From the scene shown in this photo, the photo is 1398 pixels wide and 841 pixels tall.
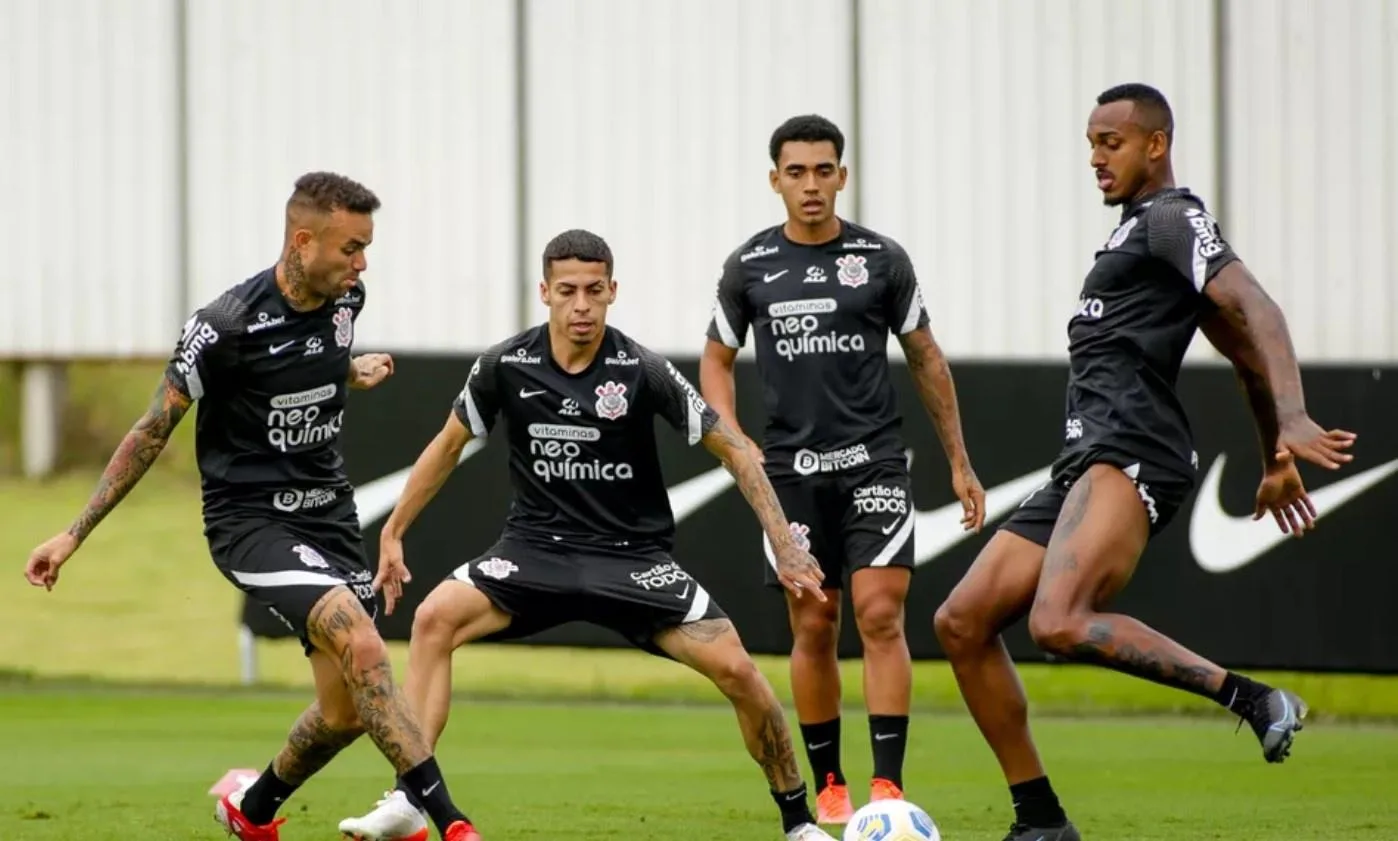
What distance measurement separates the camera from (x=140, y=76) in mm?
15648

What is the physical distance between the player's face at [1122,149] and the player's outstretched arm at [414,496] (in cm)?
232

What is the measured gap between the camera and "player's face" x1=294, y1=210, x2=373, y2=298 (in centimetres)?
743

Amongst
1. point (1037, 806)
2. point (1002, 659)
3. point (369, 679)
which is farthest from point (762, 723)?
point (369, 679)

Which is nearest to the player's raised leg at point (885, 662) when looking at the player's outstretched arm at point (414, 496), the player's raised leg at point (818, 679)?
the player's raised leg at point (818, 679)

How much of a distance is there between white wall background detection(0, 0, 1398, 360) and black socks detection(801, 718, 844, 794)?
6.25 m

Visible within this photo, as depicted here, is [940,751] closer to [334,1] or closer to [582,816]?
[582,816]

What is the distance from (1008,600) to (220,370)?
2582mm

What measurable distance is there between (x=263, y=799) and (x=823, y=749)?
2.16 meters

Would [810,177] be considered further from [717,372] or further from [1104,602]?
[1104,602]

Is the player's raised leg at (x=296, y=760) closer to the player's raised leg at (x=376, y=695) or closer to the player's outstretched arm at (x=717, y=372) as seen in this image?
the player's raised leg at (x=376, y=695)

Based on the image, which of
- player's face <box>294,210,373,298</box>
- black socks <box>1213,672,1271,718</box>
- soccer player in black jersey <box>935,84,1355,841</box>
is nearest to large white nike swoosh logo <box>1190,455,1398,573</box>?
soccer player in black jersey <box>935,84,1355,841</box>

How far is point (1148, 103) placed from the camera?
23.6 feet

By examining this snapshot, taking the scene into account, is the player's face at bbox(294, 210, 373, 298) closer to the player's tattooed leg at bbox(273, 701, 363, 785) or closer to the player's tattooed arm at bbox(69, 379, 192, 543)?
the player's tattooed arm at bbox(69, 379, 192, 543)

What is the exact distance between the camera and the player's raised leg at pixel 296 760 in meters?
7.50
